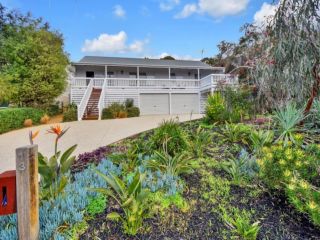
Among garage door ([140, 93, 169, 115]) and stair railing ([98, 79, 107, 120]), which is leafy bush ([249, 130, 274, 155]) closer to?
stair railing ([98, 79, 107, 120])

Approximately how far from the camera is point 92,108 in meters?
18.0

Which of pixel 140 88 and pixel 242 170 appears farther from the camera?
pixel 140 88

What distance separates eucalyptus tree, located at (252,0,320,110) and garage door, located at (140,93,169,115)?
52.8 feet

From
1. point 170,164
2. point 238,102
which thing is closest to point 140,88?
point 238,102

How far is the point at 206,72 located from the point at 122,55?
10141mm

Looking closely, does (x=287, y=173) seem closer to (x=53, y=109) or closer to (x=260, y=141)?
(x=260, y=141)

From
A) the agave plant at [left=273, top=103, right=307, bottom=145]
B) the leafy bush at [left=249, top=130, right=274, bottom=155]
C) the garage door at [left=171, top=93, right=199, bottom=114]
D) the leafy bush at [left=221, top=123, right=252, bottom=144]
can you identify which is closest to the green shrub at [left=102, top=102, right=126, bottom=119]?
the garage door at [left=171, top=93, right=199, bottom=114]

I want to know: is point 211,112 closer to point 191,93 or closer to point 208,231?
point 208,231

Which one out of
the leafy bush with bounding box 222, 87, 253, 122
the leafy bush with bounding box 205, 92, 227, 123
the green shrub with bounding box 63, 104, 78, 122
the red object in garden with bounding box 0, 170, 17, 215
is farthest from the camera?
the green shrub with bounding box 63, 104, 78, 122

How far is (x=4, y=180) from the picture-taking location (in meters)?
1.89

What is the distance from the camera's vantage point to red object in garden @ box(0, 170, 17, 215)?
1872 millimetres

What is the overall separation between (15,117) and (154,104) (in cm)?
1141

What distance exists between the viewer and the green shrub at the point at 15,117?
1235 cm

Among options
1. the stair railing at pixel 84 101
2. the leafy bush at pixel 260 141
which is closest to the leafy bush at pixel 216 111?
the leafy bush at pixel 260 141
